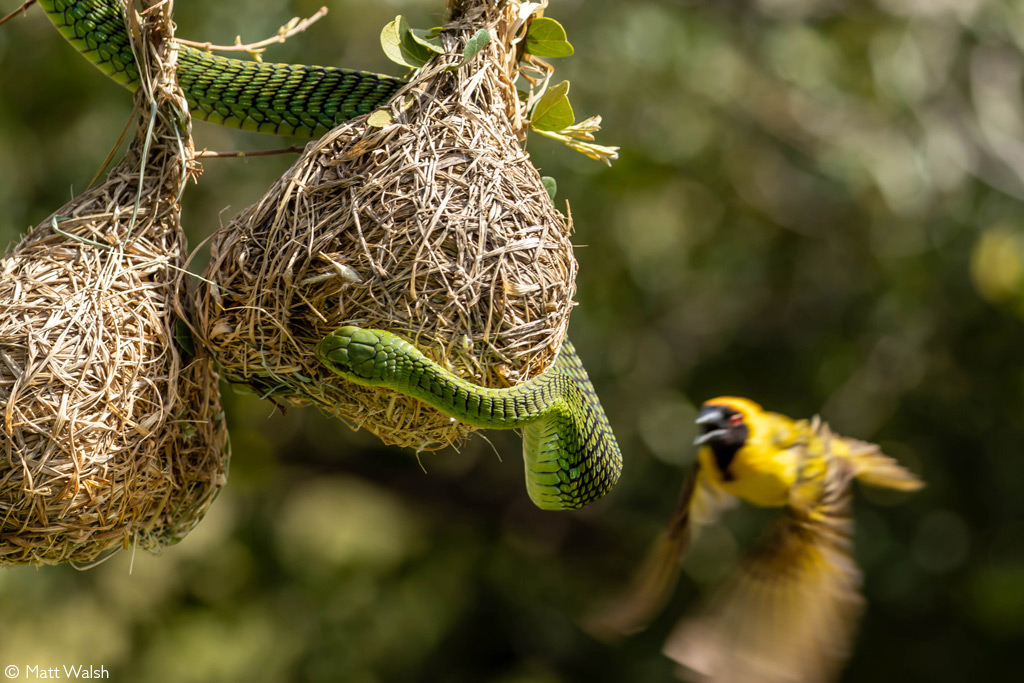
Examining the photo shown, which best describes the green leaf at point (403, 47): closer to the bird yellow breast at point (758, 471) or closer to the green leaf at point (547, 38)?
the green leaf at point (547, 38)

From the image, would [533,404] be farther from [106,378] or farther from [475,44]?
[106,378]

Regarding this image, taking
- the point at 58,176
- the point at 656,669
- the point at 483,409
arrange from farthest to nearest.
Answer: the point at 656,669, the point at 58,176, the point at 483,409

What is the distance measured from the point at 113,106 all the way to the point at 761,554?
478 cm

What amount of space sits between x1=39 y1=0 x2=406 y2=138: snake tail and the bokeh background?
2859 mm

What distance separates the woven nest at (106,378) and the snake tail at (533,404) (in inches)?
18.6

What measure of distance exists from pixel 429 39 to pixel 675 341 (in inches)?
202

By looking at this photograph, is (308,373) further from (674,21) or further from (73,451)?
(674,21)

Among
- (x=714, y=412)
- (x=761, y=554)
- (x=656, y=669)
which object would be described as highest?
(x=714, y=412)

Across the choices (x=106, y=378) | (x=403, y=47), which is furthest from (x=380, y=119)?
(x=106, y=378)

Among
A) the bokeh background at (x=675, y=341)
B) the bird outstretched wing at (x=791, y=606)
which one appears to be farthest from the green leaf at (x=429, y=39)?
the bokeh background at (x=675, y=341)

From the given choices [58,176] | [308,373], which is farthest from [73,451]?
[58,176]

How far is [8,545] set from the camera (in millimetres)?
1905

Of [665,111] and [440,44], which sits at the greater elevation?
[440,44]

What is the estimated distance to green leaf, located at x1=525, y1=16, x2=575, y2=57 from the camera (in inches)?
82.6
